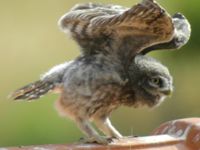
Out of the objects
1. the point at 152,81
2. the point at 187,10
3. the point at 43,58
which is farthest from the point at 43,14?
the point at 152,81

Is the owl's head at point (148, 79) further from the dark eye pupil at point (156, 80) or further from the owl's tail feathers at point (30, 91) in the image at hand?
the owl's tail feathers at point (30, 91)

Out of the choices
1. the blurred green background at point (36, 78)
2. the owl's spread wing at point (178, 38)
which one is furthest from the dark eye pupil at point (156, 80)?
the blurred green background at point (36, 78)

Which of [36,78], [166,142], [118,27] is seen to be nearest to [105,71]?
[118,27]

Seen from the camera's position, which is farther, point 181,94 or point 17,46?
point 181,94

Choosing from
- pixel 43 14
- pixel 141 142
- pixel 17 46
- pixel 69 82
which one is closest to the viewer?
pixel 141 142

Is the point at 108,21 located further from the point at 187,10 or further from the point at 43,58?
the point at 187,10

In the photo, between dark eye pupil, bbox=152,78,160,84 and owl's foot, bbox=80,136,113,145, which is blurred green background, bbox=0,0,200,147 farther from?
owl's foot, bbox=80,136,113,145
